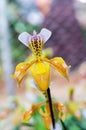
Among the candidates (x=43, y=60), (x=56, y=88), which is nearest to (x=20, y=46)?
(x=56, y=88)

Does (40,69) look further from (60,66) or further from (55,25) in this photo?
(55,25)

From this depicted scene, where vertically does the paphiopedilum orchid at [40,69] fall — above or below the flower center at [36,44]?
below

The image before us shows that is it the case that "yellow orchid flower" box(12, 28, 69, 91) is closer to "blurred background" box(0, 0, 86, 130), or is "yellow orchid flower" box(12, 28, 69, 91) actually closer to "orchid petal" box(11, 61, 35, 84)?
"orchid petal" box(11, 61, 35, 84)

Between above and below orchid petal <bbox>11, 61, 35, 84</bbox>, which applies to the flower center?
above

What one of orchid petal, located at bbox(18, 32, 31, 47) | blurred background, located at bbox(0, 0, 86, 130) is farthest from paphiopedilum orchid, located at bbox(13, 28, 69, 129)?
blurred background, located at bbox(0, 0, 86, 130)

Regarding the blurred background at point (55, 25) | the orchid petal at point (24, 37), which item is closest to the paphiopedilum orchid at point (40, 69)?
the orchid petal at point (24, 37)

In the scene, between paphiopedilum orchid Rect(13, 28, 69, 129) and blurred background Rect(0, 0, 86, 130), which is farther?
blurred background Rect(0, 0, 86, 130)

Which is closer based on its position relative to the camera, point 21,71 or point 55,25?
point 21,71

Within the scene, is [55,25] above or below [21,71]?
above

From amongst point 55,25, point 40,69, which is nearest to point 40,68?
point 40,69

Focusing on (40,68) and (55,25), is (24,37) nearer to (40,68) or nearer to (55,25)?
(40,68)

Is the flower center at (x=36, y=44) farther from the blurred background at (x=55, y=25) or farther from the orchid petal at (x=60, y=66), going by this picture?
the blurred background at (x=55, y=25)

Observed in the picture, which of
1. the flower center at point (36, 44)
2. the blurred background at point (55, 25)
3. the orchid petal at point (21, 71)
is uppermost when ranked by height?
the blurred background at point (55, 25)
